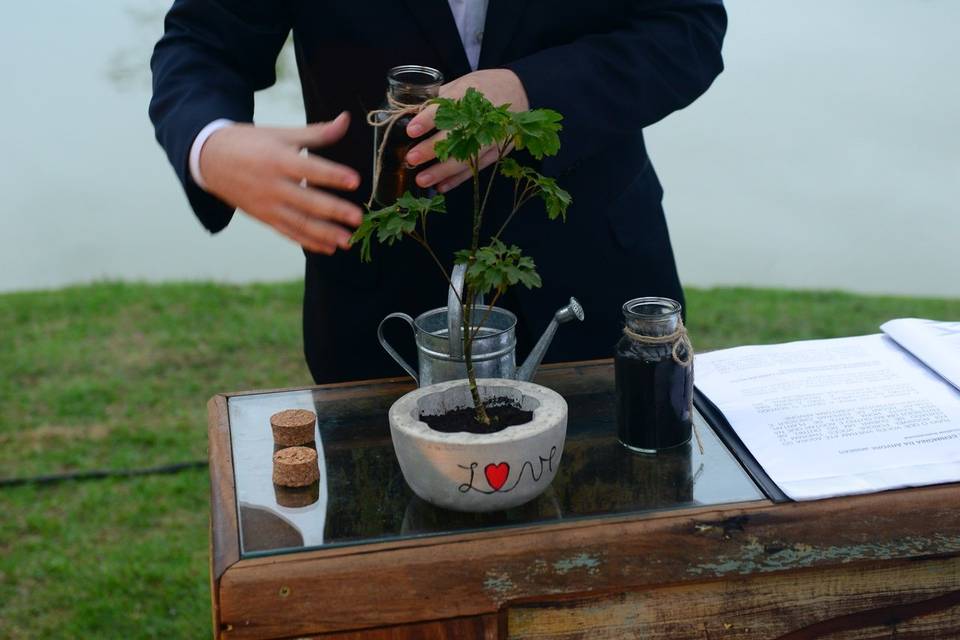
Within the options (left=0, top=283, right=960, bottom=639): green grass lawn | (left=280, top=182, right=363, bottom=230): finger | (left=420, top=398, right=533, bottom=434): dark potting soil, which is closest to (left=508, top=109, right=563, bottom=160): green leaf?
(left=280, top=182, right=363, bottom=230): finger

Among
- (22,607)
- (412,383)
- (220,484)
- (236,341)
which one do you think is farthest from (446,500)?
(236,341)

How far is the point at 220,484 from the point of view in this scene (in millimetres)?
1438

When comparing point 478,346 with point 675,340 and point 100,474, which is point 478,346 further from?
point 100,474

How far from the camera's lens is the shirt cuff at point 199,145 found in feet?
5.21

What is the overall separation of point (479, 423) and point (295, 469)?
0.78 ft

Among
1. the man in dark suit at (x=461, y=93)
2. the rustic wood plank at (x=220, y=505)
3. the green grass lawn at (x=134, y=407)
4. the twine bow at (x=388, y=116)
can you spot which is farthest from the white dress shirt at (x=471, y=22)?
the green grass lawn at (x=134, y=407)

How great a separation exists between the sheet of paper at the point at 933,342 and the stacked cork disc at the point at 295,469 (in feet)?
2.99

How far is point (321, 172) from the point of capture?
139 cm

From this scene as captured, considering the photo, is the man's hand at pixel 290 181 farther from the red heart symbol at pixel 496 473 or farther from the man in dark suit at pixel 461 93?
the red heart symbol at pixel 496 473

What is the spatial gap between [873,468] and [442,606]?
56 centimetres

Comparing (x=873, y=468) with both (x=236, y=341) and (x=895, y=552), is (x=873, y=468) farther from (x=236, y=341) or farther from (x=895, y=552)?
(x=236, y=341)

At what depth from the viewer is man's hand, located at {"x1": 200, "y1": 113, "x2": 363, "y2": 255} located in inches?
54.6

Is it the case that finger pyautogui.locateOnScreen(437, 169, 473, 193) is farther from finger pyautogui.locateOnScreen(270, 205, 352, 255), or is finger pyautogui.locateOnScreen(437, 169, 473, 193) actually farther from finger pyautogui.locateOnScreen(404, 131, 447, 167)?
finger pyautogui.locateOnScreen(270, 205, 352, 255)

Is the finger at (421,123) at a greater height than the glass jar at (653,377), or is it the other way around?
the finger at (421,123)
